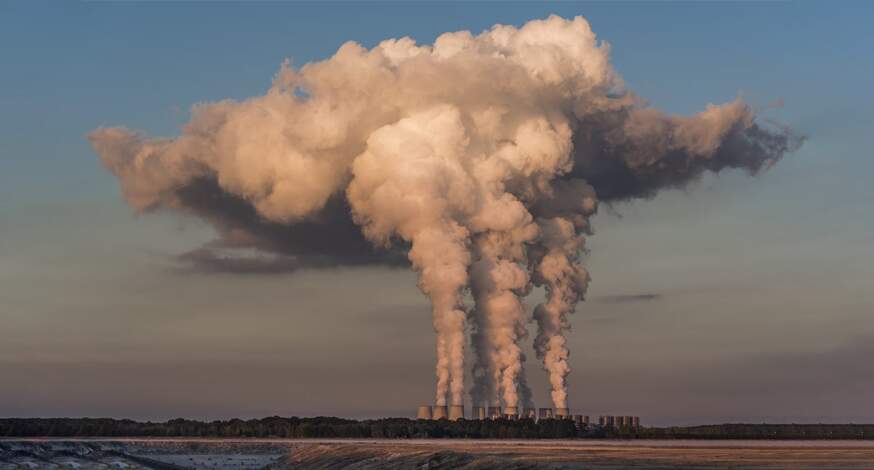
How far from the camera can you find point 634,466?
9200 cm

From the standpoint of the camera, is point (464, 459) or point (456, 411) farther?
point (456, 411)

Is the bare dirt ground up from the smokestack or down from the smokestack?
down

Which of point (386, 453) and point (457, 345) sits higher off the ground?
point (457, 345)

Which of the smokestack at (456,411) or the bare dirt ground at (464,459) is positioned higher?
the smokestack at (456,411)

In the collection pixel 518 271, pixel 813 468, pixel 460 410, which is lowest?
pixel 813 468

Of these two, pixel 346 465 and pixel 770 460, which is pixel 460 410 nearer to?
pixel 346 465

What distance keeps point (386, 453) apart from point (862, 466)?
161 ft

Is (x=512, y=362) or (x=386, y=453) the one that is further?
(x=512, y=362)

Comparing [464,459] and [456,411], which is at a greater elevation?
[456,411]

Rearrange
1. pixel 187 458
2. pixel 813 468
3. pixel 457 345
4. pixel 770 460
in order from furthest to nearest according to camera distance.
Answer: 1. pixel 457 345
2. pixel 187 458
3. pixel 770 460
4. pixel 813 468

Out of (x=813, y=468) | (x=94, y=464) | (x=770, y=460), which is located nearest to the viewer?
(x=813, y=468)

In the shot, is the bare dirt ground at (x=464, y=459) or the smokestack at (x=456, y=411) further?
Result: the smokestack at (x=456, y=411)

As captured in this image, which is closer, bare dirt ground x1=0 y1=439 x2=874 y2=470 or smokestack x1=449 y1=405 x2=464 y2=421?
bare dirt ground x1=0 y1=439 x2=874 y2=470

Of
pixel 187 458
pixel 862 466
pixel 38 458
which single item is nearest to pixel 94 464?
pixel 38 458
